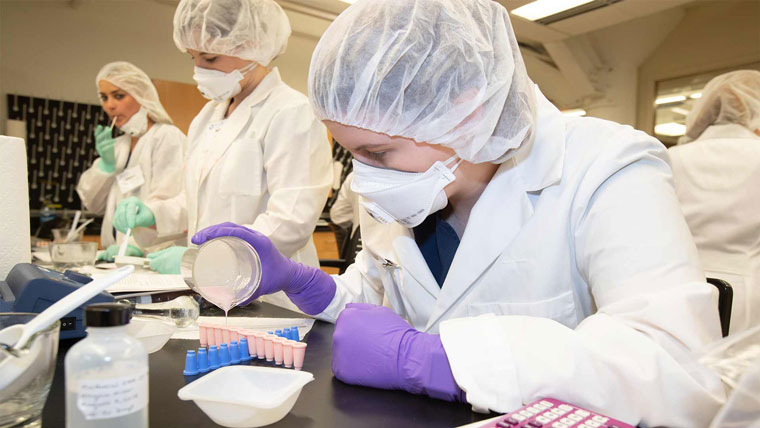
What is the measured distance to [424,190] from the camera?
975 mm

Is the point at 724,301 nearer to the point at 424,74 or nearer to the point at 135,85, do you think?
the point at 424,74

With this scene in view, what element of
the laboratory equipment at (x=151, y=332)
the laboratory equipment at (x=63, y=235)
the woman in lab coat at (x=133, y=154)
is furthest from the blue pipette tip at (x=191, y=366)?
the laboratory equipment at (x=63, y=235)

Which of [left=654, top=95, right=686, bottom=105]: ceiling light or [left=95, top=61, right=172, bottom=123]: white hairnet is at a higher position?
[left=654, top=95, right=686, bottom=105]: ceiling light

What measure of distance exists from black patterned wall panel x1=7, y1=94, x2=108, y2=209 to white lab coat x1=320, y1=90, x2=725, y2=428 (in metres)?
4.33

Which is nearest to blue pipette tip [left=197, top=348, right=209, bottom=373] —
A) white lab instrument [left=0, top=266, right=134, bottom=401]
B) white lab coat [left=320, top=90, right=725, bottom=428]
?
white lab instrument [left=0, top=266, right=134, bottom=401]

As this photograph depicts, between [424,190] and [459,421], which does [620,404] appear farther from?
[424,190]

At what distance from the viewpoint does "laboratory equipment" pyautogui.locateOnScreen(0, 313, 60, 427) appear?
55 cm

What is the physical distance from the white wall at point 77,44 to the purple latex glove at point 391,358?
16.1 ft

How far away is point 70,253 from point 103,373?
184 centimetres

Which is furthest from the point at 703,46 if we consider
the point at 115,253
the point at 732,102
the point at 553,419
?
the point at 553,419

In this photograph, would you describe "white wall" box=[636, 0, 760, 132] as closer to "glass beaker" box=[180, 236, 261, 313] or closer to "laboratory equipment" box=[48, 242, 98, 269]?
"glass beaker" box=[180, 236, 261, 313]

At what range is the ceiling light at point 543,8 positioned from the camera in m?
4.42

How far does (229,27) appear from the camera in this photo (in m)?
1.87

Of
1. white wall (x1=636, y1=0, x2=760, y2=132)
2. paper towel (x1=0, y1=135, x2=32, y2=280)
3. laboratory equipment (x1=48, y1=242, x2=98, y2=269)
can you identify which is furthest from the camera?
white wall (x1=636, y1=0, x2=760, y2=132)
